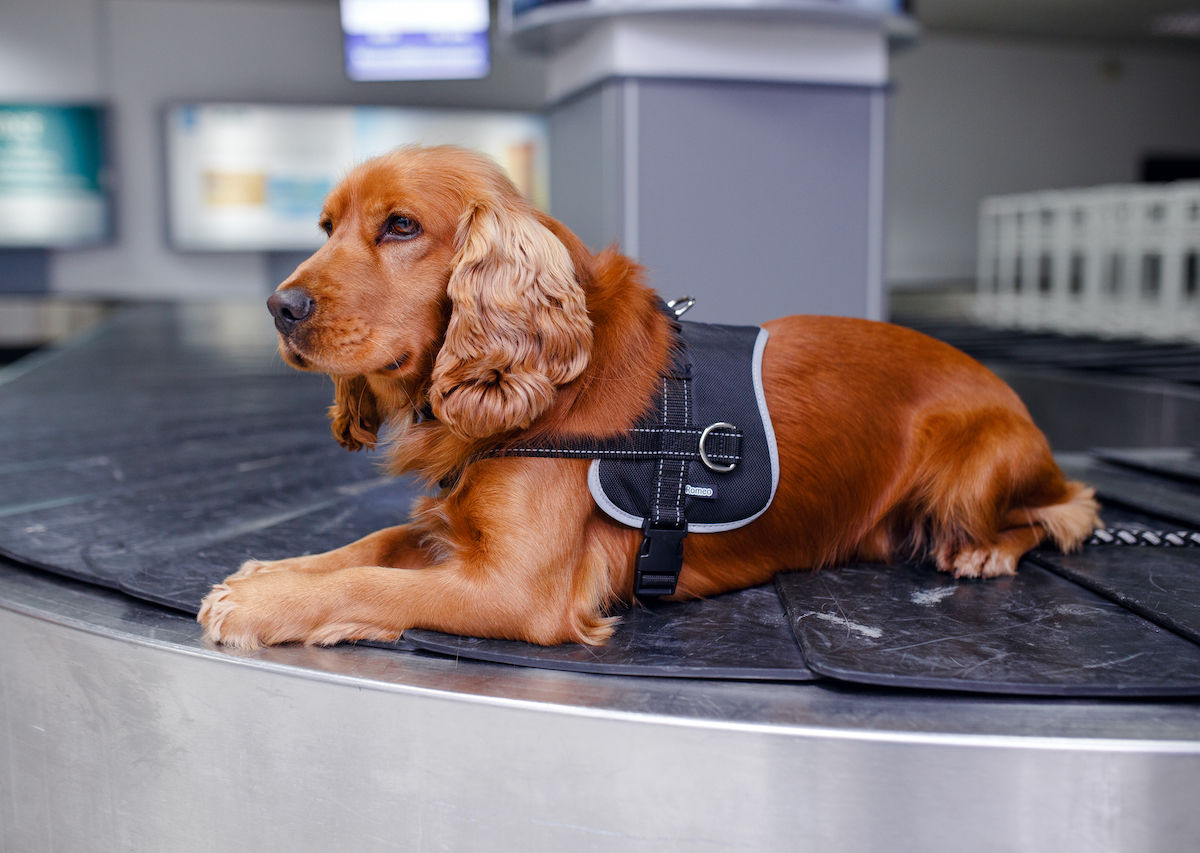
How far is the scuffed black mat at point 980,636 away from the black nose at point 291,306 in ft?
2.89

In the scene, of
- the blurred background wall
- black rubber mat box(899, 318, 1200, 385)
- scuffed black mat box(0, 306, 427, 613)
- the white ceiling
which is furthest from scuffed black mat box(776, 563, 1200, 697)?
the white ceiling

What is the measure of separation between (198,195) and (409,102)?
9.65ft

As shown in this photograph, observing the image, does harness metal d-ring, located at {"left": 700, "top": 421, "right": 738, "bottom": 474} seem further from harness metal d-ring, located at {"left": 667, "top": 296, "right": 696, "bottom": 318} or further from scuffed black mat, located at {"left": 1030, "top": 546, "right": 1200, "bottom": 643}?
scuffed black mat, located at {"left": 1030, "top": 546, "right": 1200, "bottom": 643}

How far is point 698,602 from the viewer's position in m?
1.69

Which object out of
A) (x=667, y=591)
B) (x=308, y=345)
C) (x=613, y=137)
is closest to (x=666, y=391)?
(x=667, y=591)

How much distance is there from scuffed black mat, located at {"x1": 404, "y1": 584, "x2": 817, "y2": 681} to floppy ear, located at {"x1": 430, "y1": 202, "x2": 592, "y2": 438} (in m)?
0.33

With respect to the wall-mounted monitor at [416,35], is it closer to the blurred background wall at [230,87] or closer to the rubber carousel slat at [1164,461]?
the blurred background wall at [230,87]

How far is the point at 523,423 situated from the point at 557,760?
494 millimetres

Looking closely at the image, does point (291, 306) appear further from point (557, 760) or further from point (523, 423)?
point (557, 760)

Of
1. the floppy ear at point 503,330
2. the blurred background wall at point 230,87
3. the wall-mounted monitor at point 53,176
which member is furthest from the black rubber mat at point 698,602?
the wall-mounted monitor at point 53,176

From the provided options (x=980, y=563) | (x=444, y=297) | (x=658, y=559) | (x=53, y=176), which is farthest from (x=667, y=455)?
(x=53, y=176)

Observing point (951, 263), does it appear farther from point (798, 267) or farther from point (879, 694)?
point (879, 694)

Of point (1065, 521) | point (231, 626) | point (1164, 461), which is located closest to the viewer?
point (231, 626)

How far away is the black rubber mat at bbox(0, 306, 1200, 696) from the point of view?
1.39 meters
